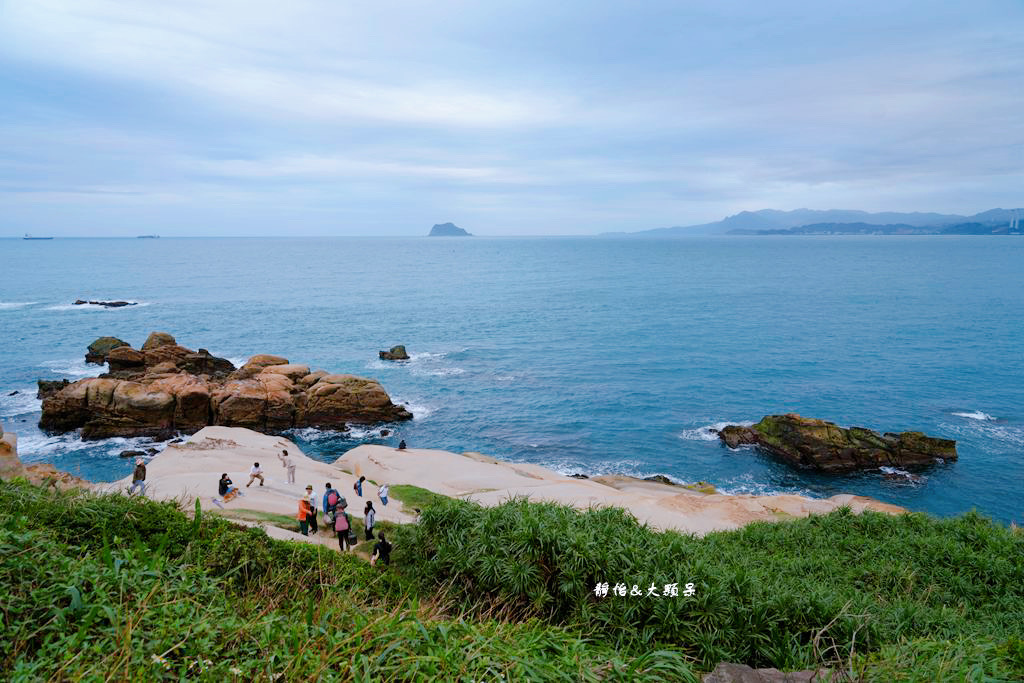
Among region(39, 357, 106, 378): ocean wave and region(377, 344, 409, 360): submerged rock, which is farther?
region(377, 344, 409, 360): submerged rock

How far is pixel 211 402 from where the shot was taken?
40.9 metres

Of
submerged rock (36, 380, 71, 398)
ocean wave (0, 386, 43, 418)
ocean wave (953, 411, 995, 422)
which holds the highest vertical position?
submerged rock (36, 380, 71, 398)

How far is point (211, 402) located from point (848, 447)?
43343 mm

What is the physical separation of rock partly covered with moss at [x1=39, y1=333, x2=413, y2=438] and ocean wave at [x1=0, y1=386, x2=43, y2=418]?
3246mm

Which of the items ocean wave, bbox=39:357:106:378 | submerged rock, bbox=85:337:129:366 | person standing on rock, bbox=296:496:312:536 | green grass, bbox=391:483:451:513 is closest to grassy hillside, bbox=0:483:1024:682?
person standing on rock, bbox=296:496:312:536

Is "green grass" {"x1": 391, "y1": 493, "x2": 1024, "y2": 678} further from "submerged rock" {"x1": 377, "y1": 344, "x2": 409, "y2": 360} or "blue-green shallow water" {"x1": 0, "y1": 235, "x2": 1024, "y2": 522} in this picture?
"submerged rock" {"x1": 377, "y1": 344, "x2": 409, "y2": 360}

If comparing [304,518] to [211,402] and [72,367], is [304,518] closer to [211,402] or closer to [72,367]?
[211,402]

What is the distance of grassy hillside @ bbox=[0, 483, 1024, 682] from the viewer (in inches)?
244

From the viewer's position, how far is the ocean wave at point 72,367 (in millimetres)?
51531

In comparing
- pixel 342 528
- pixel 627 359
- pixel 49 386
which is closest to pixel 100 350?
pixel 49 386

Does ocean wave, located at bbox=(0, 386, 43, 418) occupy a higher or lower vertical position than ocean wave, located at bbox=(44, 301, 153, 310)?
lower

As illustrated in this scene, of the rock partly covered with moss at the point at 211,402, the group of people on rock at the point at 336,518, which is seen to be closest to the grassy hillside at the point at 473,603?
the group of people on rock at the point at 336,518

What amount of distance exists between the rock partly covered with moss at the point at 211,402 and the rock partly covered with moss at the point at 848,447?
27.1 m

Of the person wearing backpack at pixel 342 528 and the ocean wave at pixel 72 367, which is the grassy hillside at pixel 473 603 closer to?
the person wearing backpack at pixel 342 528
